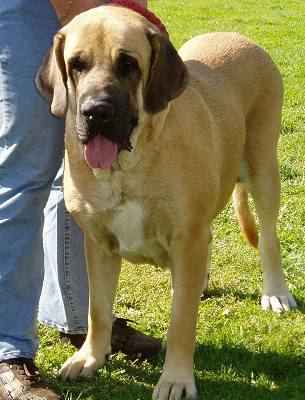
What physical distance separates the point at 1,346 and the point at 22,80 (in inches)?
47.5

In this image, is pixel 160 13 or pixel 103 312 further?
pixel 160 13

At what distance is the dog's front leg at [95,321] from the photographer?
12.6 feet

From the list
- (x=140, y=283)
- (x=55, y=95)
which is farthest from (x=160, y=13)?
(x=55, y=95)

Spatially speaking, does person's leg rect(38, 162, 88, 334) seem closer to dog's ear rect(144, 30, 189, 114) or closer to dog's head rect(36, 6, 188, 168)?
dog's head rect(36, 6, 188, 168)

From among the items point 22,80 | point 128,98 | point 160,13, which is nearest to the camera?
point 128,98

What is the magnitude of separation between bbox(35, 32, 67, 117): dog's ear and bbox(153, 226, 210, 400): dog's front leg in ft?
2.63

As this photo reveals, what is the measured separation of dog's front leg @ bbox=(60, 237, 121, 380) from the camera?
3.83 meters

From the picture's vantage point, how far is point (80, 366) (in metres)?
3.86

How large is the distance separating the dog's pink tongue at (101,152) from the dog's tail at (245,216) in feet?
5.51

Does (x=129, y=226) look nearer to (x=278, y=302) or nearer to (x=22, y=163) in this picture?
(x=22, y=163)

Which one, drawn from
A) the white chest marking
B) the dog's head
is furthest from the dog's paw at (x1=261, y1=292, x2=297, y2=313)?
the dog's head

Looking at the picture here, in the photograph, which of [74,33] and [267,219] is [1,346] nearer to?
[74,33]

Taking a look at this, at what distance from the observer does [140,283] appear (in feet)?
16.0

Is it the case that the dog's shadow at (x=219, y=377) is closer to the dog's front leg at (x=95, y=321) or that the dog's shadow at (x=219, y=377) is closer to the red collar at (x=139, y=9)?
the dog's front leg at (x=95, y=321)
